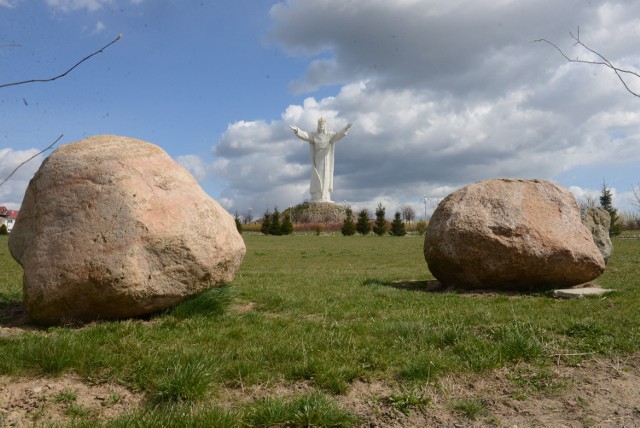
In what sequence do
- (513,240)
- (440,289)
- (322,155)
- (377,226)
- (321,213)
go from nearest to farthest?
1. (513,240)
2. (440,289)
3. (377,226)
4. (322,155)
5. (321,213)

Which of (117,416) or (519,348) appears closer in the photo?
(117,416)

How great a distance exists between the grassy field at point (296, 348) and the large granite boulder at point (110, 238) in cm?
39

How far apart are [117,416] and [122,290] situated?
266 centimetres

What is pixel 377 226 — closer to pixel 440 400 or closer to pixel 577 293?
pixel 577 293

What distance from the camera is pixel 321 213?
6088 centimetres

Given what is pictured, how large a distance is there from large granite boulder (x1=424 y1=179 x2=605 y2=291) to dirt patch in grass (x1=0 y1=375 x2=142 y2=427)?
311 inches

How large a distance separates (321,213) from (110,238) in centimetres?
5406

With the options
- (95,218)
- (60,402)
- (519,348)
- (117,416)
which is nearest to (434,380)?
(519,348)

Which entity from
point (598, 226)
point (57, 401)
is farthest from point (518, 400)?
point (598, 226)

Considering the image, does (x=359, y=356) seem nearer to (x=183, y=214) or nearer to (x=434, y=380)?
(x=434, y=380)

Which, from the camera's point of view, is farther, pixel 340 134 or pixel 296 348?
pixel 340 134

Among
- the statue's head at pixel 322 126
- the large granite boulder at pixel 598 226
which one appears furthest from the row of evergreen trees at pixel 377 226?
the large granite boulder at pixel 598 226

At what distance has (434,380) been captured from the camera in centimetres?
525

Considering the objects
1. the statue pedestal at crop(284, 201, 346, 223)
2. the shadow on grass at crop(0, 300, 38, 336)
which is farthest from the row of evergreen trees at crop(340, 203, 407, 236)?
the shadow on grass at crop(0, 300, 38, 336)
